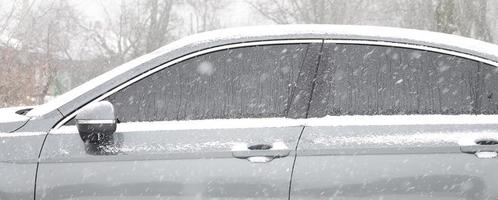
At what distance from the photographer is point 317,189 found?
9.61ft

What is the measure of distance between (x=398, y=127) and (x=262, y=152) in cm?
63

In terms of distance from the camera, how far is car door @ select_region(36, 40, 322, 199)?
298cm

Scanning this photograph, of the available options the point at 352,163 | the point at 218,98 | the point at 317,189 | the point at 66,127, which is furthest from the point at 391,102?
the point at 66,127

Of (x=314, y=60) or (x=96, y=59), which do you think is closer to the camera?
(x=314, y=60)

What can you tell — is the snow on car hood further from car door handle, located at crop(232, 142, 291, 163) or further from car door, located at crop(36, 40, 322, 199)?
car door handle, located at crop(232, 142, 291, 163)

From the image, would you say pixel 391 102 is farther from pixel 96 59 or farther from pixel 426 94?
pixel 96 59

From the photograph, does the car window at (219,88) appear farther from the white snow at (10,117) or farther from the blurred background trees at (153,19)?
the blurred background trees at (153,19)

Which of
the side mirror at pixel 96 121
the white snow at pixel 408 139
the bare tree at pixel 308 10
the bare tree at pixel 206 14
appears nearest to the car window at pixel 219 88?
the side mirror at pixel 96 121

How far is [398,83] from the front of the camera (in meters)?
3.11

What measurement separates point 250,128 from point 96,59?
175 ft

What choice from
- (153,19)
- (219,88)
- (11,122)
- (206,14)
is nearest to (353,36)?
(219,88)

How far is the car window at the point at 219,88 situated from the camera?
315 centimetres

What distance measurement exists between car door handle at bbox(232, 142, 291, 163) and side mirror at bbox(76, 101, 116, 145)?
1.90ft

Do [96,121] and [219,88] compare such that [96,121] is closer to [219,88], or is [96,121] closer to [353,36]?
[219,88]
